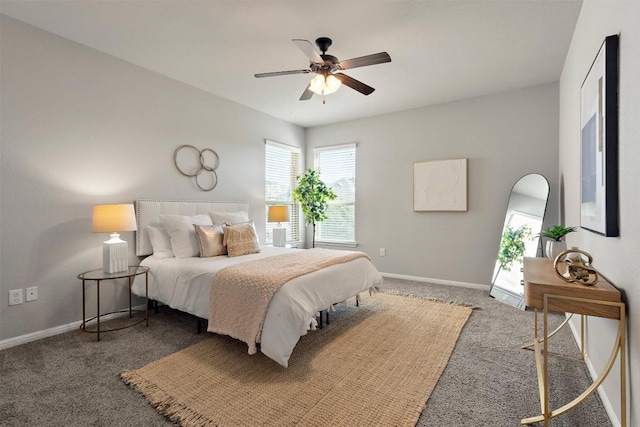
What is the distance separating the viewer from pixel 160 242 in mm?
3445

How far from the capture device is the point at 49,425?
167 cm

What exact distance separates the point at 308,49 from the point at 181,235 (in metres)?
2.31

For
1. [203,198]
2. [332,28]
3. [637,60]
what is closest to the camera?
[637,60]

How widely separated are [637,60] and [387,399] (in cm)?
208

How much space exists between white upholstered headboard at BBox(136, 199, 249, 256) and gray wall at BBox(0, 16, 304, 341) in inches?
4.1

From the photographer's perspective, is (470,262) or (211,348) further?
(470,262)

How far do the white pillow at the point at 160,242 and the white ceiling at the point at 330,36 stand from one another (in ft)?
6.13

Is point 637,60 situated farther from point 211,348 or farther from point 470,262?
point 470,262

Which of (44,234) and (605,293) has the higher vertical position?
(44,234)

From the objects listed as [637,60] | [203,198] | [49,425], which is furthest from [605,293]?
[203,198]

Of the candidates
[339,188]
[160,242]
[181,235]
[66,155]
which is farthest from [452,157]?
[66,155]

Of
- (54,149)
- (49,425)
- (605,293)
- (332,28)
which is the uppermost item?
(332,28)

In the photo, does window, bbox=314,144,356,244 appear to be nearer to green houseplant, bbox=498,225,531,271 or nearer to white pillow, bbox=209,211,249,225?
white pillow, bbox=209,211,249,225

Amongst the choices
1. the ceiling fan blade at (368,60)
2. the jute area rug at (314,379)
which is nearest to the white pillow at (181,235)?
the jute area rug at (314,379)
